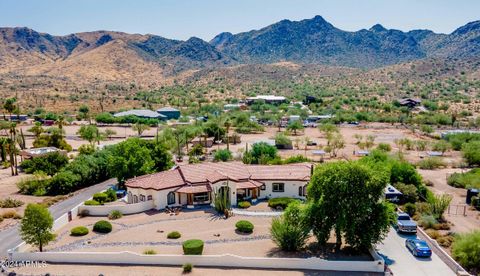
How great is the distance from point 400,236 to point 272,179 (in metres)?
13.8

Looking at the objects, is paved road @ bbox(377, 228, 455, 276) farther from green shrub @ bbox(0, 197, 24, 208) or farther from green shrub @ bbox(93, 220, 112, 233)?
green shrub @ bbox(0, 197, 24, 208)

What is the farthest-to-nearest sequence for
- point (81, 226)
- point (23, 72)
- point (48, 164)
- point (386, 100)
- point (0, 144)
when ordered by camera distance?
point (23, 72) → point (386, 100) → point (0, 144) → point (48, 164) → point (81, 226)

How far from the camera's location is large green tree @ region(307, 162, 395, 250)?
28.4 meters

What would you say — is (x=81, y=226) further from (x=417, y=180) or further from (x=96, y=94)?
(x=96, y=94)

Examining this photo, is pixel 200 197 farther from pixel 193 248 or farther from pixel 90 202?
pixel 193 248

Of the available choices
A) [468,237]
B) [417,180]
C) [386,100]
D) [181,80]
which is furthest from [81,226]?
[181,80]

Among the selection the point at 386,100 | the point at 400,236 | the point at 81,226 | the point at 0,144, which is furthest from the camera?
the point at 386,100

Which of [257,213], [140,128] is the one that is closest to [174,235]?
[257,213]

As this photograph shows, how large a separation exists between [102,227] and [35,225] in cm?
582

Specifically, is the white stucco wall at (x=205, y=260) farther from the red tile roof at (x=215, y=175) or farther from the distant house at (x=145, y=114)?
the distant house at (x=145, y=114)

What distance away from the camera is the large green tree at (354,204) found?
28.4 m

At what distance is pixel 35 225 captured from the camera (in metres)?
30.0

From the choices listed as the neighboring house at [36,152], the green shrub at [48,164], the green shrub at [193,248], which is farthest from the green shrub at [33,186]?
the green shrub at [193,248]

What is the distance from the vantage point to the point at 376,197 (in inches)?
1132
